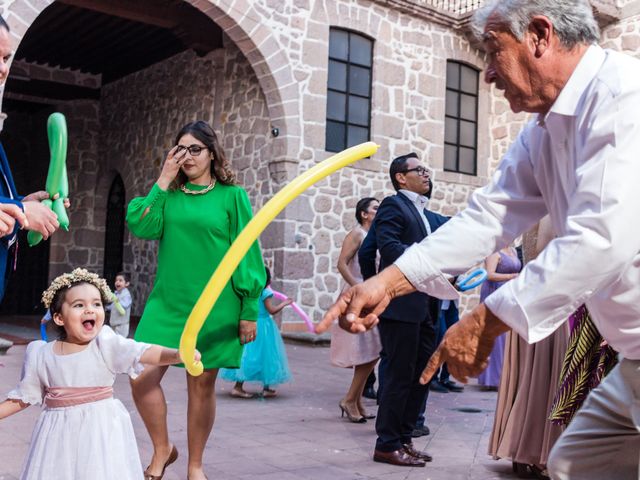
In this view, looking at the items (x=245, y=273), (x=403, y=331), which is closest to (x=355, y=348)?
(x=403, y=331)

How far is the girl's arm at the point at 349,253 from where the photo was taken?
610cm

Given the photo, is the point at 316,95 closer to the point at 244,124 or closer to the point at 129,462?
the point at 244,124

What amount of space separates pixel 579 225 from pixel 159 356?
191 cm

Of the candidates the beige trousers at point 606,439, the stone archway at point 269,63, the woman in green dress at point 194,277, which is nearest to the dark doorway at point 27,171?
the stone archway at point 269,63

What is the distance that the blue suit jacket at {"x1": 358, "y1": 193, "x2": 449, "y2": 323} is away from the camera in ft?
14.1

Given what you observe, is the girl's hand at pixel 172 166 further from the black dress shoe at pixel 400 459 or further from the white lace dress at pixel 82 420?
the black dress shoe at pixel 400 459

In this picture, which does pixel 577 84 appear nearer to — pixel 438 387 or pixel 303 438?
pixel 303 438

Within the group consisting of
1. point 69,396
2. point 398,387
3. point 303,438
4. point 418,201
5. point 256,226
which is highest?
point 418,201

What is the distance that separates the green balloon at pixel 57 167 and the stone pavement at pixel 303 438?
1715mm

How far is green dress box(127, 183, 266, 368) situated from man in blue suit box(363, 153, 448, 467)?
1.02 m

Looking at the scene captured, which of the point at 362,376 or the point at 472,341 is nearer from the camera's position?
the point at 472,341

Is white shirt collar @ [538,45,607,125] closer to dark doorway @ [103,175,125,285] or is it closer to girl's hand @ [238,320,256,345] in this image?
girl's hand @ [238,320,256,345]

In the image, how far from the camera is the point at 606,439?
1882 mm

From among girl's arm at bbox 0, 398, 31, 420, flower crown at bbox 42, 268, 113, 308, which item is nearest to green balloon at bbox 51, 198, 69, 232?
flower crown at bbox 42, 268, 113, 308
